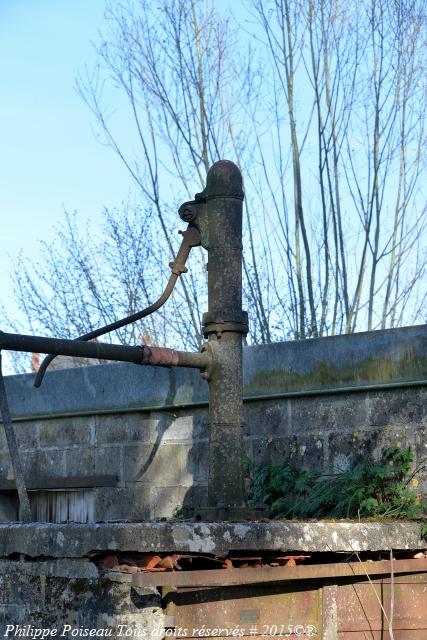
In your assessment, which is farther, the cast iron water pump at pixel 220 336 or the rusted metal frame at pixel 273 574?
the cast iron water pump at pixel 220 336

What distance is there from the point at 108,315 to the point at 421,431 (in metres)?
7.71

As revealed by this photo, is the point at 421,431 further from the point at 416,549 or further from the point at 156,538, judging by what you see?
the point at 156,538

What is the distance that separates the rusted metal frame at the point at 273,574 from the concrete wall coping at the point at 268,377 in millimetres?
802

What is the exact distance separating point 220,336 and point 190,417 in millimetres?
1133

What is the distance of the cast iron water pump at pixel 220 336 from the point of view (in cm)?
400

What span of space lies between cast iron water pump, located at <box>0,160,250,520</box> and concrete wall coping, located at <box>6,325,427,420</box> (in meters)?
0.60

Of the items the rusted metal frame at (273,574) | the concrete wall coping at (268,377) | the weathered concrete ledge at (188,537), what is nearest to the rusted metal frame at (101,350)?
the weathered concrete ledge at (188,537)

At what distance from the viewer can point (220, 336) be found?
4.07m

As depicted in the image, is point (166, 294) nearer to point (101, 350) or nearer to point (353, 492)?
point (101, 350)

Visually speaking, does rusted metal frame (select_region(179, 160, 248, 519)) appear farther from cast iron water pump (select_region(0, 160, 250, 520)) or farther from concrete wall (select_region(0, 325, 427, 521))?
concrete wall (select_region(0, 325, 427, 521))

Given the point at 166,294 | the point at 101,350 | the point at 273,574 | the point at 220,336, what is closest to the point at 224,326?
the point at 220,336

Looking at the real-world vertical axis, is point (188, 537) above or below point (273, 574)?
above

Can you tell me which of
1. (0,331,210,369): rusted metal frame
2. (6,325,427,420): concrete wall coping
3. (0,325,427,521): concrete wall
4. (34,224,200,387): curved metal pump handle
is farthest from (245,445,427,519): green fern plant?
(34,224,200,387): curved metal pump handle

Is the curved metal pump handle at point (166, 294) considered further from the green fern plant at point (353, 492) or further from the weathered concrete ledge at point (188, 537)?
the green fern plant at point (353, 492)
